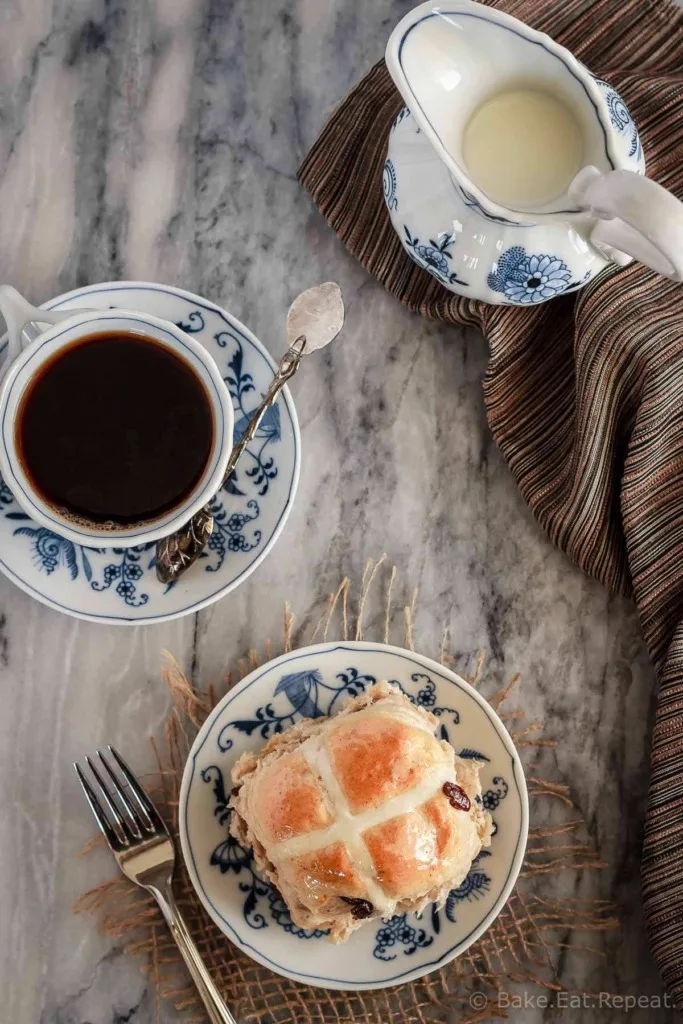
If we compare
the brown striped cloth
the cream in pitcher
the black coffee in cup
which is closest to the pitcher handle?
the cream in pitcher

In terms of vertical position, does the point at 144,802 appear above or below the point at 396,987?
above

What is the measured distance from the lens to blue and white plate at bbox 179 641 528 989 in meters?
1.25

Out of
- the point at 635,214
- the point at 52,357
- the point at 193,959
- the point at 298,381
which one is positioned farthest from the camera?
the point at 298,381

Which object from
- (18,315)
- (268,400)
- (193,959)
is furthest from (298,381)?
(193,959)

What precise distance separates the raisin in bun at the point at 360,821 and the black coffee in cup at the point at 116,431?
373 mm

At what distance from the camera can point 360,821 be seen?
3.75ft

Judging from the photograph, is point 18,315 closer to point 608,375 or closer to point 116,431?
point 116,431

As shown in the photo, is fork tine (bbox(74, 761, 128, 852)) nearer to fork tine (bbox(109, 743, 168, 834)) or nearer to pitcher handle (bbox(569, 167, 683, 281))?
fork tine (bbox(109, 743, 168, 834))

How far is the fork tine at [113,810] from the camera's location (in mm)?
1276

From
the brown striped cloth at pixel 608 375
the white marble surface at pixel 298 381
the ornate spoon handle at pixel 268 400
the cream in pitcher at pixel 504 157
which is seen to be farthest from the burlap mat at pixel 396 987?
the cream in pitcher at pixel 504 157

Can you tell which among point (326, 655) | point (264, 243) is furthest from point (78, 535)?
point (264, 243)

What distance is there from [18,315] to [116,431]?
0.18m

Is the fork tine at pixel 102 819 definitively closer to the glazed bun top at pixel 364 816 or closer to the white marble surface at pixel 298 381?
the white marble surface at pixel 298 381

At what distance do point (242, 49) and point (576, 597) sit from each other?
99 centimetres
